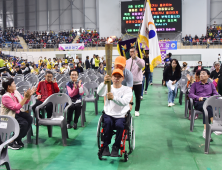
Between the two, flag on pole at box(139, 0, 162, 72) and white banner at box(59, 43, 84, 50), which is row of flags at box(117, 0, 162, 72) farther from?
white banner at box(59, 43, 84, 50)

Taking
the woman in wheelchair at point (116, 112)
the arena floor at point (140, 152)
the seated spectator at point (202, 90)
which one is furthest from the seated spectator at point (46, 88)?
the seated spectator at point (202, 90)

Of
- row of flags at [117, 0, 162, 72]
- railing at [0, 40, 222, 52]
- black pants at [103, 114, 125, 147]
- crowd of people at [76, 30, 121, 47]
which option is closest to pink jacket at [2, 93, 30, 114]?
black pants at [103, 114, 125, 147]

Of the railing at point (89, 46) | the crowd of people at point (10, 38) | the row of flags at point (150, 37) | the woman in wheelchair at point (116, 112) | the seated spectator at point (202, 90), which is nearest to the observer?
the woman in wheelchair at point (116, 112)

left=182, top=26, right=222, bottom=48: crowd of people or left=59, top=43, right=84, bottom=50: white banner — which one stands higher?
left=182, top=26, right=222, bottom=48: crowd of people

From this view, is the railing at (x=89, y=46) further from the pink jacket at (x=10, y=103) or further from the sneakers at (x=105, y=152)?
the sneakers at (x=105, y=152)

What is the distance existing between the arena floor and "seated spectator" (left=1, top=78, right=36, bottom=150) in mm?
400

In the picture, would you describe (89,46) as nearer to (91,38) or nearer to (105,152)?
(91,38)

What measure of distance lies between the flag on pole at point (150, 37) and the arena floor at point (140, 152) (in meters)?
1.54

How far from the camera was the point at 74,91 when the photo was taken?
537 cm

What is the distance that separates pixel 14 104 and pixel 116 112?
5.49ft

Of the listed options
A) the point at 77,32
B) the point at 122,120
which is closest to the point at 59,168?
the point at 122,120

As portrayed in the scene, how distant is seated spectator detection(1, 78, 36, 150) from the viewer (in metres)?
3.81

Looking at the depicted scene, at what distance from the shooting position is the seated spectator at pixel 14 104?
3812mm

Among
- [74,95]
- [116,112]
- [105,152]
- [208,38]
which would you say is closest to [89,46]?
[208,38]
